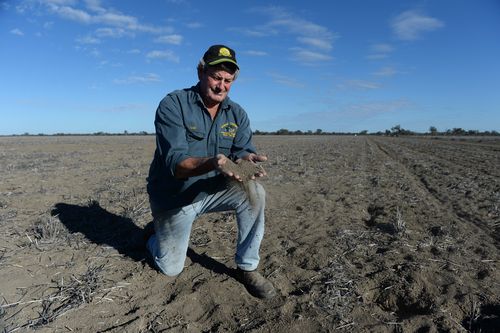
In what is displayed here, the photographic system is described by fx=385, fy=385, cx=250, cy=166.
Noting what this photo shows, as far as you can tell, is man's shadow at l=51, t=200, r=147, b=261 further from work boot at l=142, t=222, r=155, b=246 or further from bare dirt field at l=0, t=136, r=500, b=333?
work boot at l=142, t=222, r=155, b=246

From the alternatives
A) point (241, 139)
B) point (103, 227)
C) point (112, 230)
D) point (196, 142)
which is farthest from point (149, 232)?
point (241, 139)

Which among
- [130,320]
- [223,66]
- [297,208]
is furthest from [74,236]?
[297,208]

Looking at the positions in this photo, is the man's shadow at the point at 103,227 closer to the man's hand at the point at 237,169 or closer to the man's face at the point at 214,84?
the man's hand at the point at 237,169

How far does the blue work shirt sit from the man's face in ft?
0.25

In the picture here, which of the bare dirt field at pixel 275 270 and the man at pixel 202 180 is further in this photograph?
the man at pixel 202 180

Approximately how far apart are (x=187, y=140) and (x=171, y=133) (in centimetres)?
25

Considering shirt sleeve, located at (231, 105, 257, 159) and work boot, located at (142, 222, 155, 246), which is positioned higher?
shirt sleeve, located at (231, 105, 257, 159)

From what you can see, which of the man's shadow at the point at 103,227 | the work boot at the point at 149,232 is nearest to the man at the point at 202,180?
the work boot at the point at 149,232

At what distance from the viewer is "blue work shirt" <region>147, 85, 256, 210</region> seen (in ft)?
10.6

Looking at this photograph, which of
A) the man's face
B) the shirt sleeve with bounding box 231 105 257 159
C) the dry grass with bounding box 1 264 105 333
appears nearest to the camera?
the dry grass with bounding box 1 264 105 333

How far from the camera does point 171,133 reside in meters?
3.20

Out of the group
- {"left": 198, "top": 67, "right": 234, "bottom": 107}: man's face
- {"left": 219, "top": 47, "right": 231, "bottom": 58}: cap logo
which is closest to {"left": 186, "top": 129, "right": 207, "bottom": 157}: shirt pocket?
{"left": 198, "top": 67, "right": 234, "bottom": 107}: man's face

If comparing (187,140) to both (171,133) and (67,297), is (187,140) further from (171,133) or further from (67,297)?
(67,297)

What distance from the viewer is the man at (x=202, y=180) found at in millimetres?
3279
